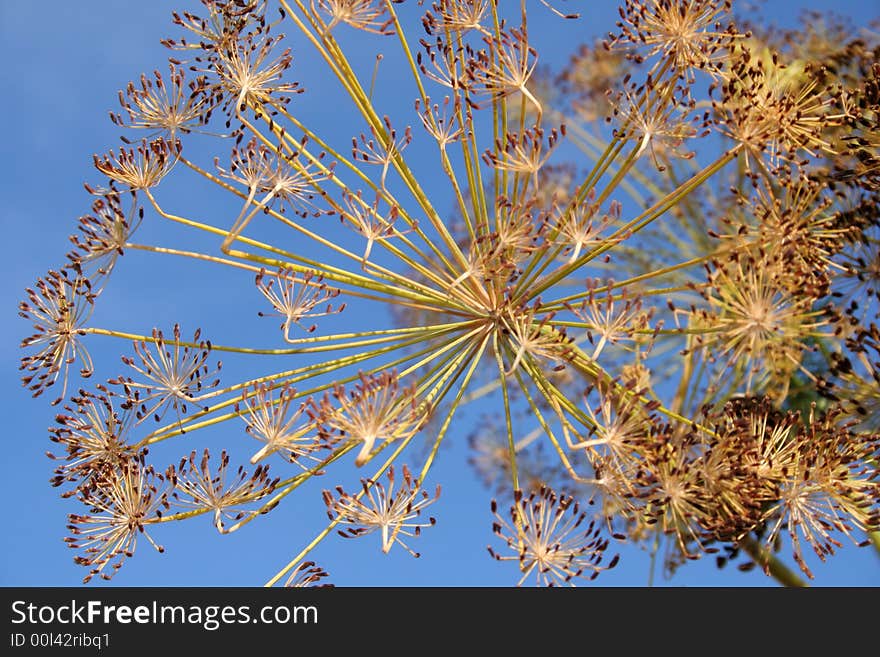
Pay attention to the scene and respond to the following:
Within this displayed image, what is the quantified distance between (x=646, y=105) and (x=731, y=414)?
97.4 inches

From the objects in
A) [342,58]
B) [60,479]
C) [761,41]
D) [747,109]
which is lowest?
[60,479]

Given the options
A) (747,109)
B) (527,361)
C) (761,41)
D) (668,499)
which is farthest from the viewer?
(761,41)

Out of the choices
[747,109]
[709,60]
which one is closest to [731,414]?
[747,109]

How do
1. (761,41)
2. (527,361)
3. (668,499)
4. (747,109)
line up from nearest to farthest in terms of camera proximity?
(668,499) → (747,109) → (527,361) → (761,41)

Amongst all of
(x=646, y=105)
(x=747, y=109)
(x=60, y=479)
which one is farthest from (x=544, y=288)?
(x=60, y=479)

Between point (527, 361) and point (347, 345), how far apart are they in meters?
1.48

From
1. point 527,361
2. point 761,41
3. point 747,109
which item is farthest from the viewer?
point 761,41

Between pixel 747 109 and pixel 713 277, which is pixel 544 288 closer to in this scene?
pixel 713 277

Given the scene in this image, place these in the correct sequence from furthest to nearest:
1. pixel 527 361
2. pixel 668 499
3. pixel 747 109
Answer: pixel 527 361
pixel 747 109
pixel 668 499

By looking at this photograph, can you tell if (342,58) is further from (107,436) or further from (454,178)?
(107,436)

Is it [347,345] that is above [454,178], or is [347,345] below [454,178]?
below

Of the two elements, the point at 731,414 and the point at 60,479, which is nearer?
the point at 731,414

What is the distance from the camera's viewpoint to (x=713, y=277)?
6207 mm

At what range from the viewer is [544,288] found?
6.86 metres
